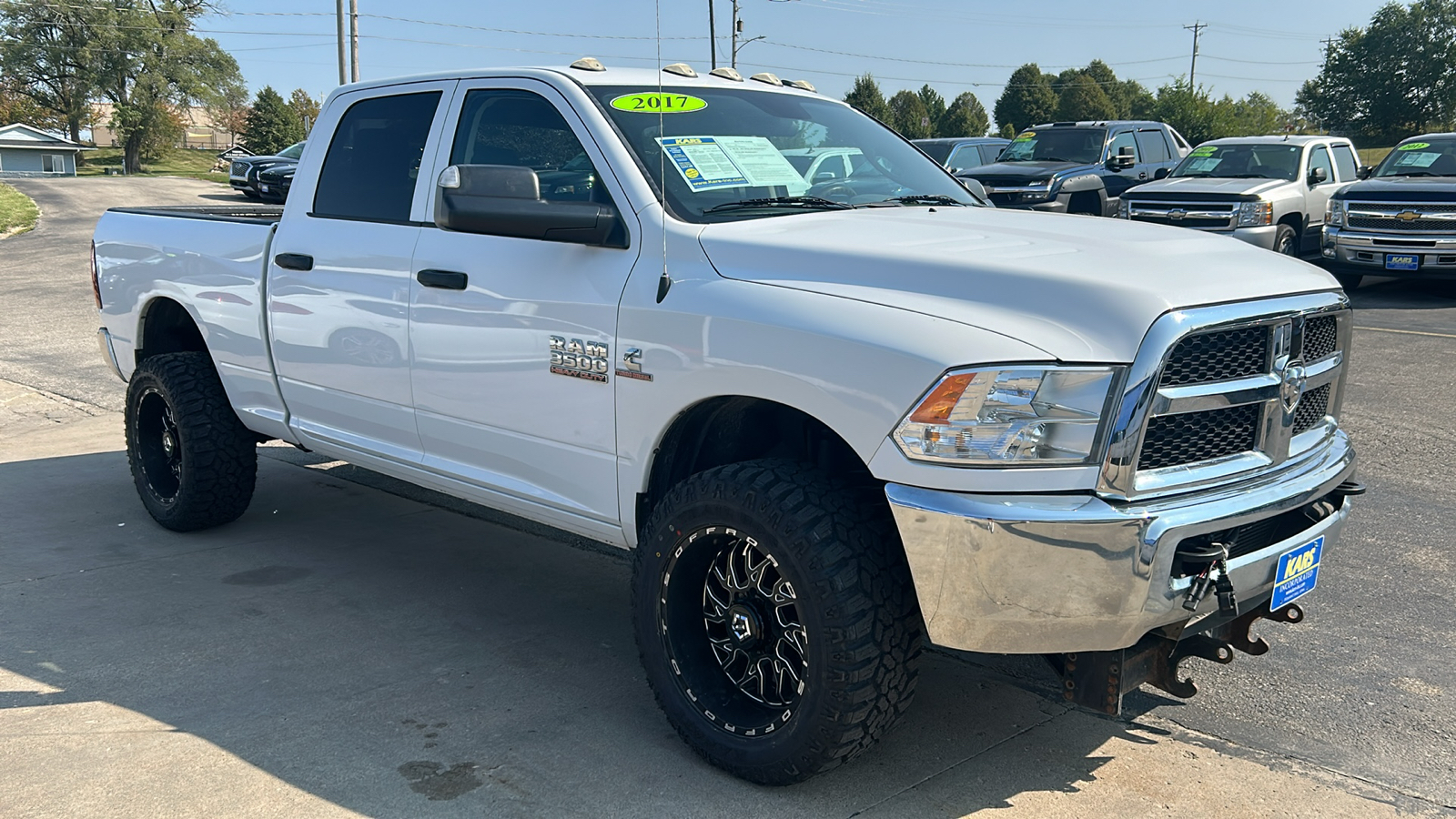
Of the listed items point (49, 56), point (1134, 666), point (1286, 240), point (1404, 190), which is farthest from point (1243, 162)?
point (49, 56)

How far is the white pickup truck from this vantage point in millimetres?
2859

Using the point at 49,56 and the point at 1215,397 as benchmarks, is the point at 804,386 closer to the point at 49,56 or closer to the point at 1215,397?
the point at 1215,397

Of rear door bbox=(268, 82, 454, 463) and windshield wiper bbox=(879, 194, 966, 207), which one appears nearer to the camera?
windshield wiper bbox=(879, 194, 966, 207)

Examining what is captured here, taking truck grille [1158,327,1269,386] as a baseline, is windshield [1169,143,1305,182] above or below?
above

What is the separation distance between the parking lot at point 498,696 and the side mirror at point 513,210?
57.4 inches

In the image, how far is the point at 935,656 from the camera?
433 cm

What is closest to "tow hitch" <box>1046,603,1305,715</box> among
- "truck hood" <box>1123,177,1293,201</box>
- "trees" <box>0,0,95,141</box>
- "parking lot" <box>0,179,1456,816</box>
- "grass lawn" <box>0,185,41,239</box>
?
"parking lot" <box>0,179,1456,816</box>

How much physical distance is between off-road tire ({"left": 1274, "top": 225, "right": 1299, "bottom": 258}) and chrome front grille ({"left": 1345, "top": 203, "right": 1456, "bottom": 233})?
0.66 m

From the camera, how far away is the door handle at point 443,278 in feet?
13.4

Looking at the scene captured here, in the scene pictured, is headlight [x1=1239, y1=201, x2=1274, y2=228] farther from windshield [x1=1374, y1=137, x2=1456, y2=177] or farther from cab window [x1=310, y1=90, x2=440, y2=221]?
cab window [x1=310, y1=90, x2=440, y2=221]

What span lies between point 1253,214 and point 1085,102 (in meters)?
68.8

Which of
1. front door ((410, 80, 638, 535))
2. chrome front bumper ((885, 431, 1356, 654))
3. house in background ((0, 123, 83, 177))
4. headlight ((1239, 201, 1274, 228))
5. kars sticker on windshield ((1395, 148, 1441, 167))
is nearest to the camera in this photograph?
chrome front bumper ((885, 431, 1356, 654))

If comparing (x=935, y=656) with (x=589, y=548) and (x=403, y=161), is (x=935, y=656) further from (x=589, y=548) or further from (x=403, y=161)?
(x=403, y=161)

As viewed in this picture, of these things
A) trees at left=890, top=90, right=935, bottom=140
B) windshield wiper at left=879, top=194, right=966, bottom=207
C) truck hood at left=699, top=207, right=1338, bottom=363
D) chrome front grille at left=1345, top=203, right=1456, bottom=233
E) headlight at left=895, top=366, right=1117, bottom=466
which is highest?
trees at left=890, top=90, right=935, bottom=140
